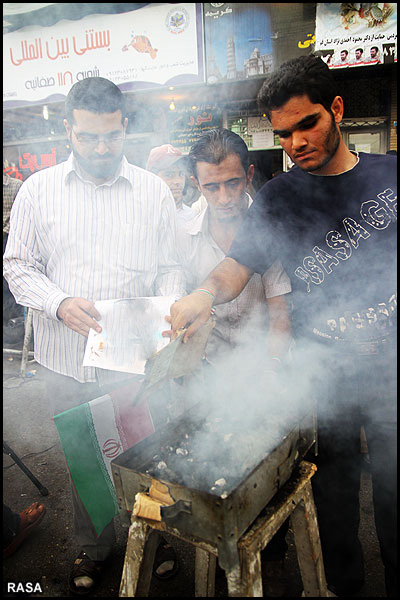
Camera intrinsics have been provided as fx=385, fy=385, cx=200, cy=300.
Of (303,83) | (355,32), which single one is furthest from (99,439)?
(355,32)

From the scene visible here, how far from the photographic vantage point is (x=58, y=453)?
3389 mm

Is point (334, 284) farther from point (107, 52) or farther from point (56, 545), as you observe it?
point (107, 52)

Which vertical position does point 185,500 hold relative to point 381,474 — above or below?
above

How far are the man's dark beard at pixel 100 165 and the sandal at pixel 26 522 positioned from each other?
2.17 meters

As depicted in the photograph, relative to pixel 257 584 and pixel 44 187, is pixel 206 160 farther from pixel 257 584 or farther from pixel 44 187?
pixel 257 584

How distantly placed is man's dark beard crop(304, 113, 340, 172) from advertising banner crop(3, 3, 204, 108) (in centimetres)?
180

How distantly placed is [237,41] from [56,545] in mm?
3835

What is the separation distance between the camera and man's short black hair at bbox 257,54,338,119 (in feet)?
5.03

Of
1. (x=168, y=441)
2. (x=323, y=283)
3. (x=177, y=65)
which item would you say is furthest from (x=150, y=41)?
(x=168, y=441)

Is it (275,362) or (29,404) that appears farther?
(29,404)

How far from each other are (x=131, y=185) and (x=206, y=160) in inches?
17.5

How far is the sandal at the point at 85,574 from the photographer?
2.07 metres

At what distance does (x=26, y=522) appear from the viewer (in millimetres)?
2451

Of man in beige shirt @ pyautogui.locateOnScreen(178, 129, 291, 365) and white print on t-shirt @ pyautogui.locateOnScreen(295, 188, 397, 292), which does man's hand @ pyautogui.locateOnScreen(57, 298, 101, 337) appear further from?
white print on t-shirt @ pyautogui.locateOnScreen(295, 188, 397, 292)
